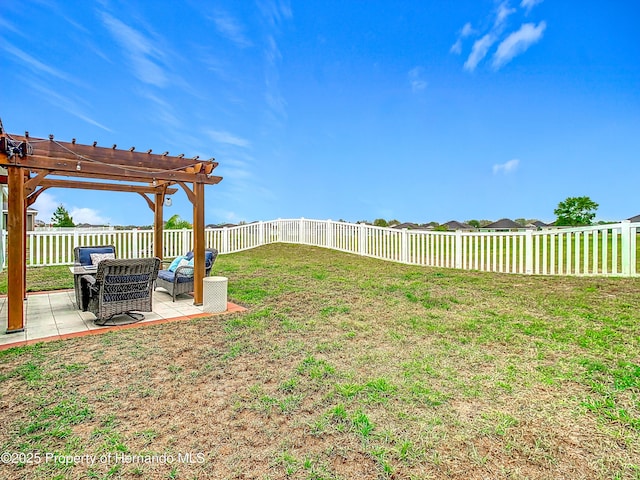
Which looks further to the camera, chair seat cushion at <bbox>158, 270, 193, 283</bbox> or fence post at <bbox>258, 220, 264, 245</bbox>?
fence post at <bbox>258, 220, 264, 245</bbox>

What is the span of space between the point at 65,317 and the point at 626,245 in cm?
1148

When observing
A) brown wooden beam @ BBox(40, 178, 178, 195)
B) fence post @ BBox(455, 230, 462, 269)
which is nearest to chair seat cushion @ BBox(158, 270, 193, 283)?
brown wooden beam @ BBox(40, 178, 178, 195)

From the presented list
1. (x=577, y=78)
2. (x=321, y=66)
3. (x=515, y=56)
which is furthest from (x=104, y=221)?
(x=577, y=78)

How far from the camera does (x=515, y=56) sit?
12.6 metres

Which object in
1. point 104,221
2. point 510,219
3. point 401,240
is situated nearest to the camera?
point 401,240

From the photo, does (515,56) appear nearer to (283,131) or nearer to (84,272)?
(283,131)

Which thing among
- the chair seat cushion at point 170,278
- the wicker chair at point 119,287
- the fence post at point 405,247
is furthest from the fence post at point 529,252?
the wicker chair at point 119,287

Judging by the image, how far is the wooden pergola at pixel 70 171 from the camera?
4.00 meters

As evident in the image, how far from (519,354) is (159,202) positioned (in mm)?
8152

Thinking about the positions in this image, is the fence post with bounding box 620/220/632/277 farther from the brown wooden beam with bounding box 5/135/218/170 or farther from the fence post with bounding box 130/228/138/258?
the fence post with bounding box 130/228/138/258

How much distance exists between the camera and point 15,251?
4.02 metres

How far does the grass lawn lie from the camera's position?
1830 millimetres

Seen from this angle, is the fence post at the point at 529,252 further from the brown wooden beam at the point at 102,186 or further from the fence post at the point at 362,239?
the brown wooden beam at the point at 102,186

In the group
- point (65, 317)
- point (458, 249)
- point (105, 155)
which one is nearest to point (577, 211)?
point (458, 249)
